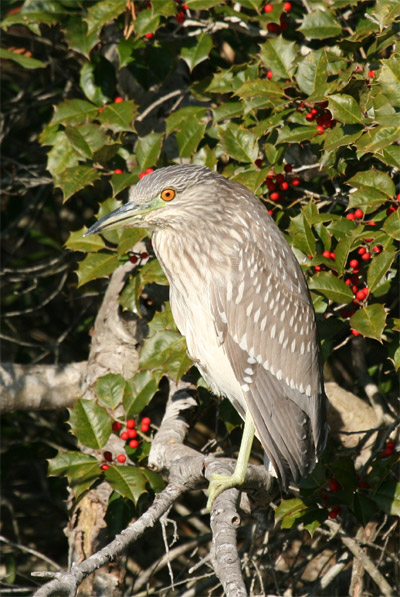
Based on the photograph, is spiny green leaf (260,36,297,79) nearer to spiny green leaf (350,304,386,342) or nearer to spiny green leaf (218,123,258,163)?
spiny green leaf (218,123,258,163)

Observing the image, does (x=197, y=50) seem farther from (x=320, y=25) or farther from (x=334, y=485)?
(x=334, y=485)

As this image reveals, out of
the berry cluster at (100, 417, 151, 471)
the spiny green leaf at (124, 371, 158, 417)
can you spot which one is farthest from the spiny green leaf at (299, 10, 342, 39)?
the berry cluster at (100, 417, 151, 471)

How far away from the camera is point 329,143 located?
2.75 meters

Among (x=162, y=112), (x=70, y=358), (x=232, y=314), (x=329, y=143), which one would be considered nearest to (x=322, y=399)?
(x=232, y=314)

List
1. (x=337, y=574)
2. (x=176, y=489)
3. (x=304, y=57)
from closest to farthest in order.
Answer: (x=176, y=489)
(x=304, y=57)
(x=337, y=574)

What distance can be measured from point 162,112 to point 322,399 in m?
1.88

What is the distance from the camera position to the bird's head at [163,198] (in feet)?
9.18

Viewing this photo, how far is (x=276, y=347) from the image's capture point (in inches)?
117

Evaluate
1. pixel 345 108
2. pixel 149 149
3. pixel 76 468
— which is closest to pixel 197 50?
pixel 149 149

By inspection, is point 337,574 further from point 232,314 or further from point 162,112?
point 162,112

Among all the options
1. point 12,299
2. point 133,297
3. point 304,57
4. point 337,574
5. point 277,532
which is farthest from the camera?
point 12,299

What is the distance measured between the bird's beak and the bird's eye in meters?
0.04

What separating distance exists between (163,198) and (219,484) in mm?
1161

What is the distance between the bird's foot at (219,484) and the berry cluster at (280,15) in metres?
2.05
